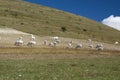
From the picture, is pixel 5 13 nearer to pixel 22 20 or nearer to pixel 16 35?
pixel 22 20

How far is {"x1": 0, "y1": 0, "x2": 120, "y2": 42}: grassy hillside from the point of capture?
98.4 m

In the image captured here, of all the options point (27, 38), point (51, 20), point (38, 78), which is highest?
point (51, 20)

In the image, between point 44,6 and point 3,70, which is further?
point 44,6

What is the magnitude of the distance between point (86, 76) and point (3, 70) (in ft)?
19.9

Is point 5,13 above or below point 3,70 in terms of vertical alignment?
above

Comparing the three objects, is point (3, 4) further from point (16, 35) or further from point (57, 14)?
point (16, 35)

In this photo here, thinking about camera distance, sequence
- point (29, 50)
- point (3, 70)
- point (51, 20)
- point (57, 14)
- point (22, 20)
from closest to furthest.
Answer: point (3, 70), point (29, 50), point (22, 20), point (51, 20), point (57, 14)

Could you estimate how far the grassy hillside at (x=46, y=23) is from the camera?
98375 mm

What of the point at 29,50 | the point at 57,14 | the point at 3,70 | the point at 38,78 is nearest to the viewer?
the point at 38,78

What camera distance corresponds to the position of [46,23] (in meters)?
110

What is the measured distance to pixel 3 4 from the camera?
121625mm

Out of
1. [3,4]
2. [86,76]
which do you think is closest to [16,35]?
[3,4]

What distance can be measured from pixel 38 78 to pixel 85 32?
8794cm

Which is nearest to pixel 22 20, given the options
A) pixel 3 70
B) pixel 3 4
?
pixel 3 4
